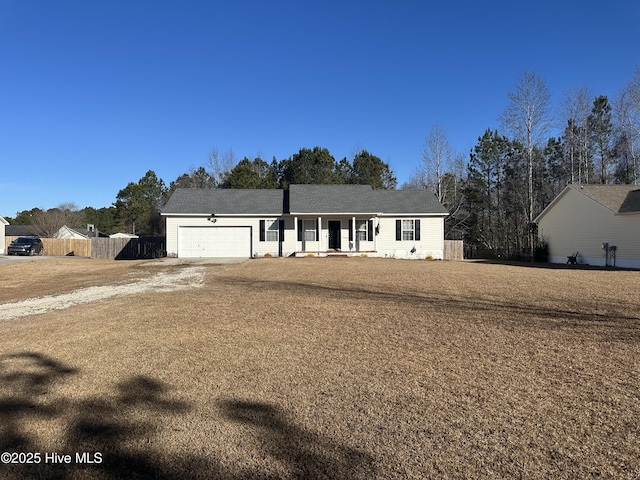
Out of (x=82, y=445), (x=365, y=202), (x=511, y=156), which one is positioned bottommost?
(x=82, y=445)

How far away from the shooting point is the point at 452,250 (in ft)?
84.8

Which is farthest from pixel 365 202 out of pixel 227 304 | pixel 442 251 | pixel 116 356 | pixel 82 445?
pixel 82 445

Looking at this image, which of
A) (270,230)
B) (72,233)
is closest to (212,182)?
(72,233)

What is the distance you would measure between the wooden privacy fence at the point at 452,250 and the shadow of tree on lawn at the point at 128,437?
78.5 ft

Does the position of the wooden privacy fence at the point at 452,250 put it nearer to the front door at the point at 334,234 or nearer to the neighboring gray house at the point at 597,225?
the neighboring gray house at the point at 597,225

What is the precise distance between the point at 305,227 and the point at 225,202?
555 centimetres

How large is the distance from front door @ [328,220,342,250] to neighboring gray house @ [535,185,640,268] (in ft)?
44.8

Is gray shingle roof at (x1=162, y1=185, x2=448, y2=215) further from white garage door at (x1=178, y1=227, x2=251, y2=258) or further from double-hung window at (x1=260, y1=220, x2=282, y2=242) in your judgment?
white garage door at (x1=178, y1=227, x2=251, y2=258)

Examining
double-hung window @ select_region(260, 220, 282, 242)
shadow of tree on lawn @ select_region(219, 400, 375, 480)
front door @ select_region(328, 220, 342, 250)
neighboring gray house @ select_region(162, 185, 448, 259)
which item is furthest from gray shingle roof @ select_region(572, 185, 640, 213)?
shadow of tree on lawn @ select_region(219, 400, 375, 480)

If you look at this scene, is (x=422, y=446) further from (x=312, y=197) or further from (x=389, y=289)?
(x=312, y=197)

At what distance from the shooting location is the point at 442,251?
24.8 meters

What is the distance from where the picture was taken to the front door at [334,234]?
2394 cm

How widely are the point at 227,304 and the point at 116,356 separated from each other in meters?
3.41

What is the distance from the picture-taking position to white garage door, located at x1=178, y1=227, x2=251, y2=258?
23359 millimetres
